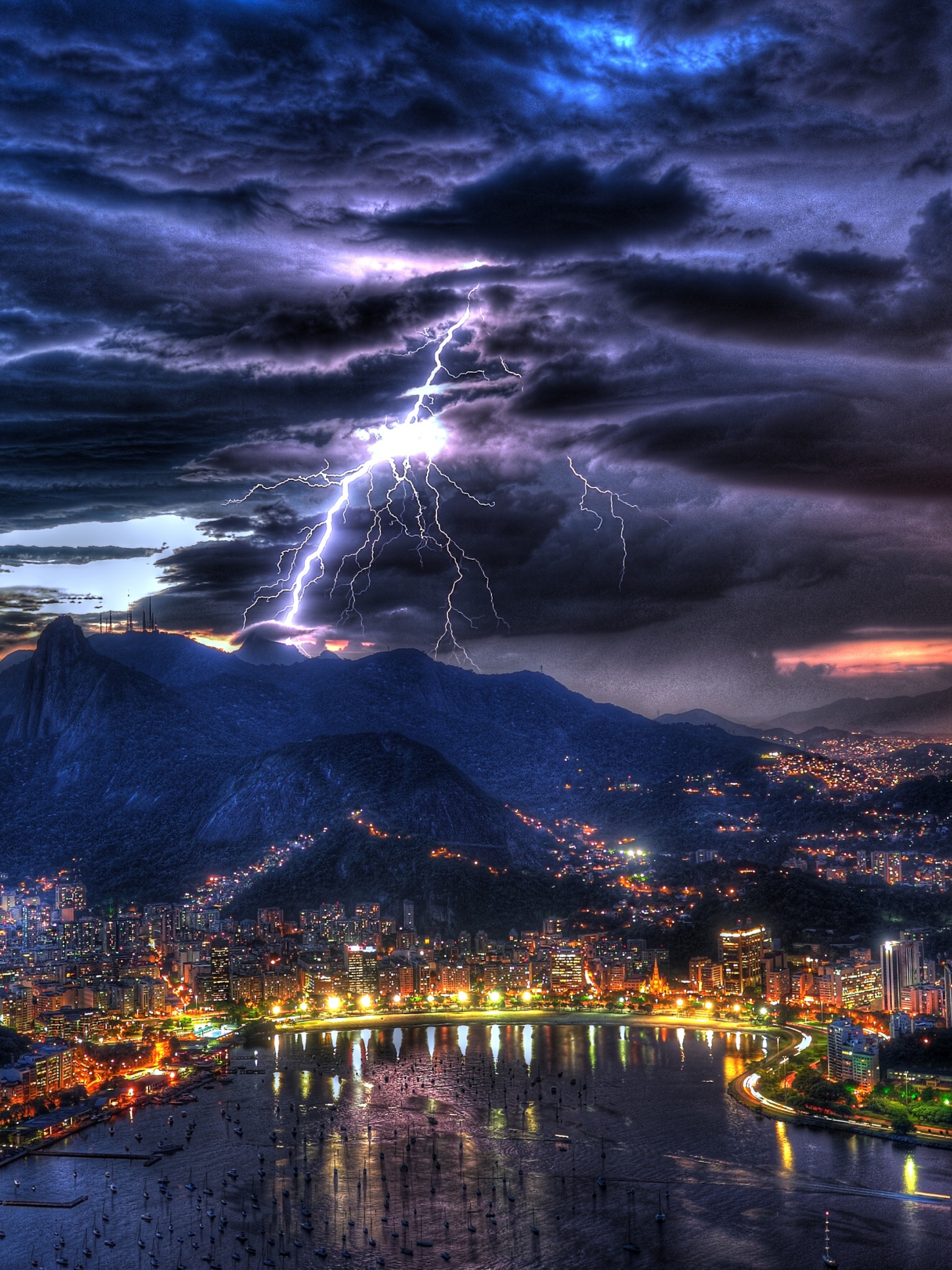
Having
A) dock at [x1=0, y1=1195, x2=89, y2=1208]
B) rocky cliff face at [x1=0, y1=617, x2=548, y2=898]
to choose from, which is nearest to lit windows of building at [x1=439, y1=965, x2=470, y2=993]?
rocky cliff face at [x1=0, y1=617, x2=548, y2=898]

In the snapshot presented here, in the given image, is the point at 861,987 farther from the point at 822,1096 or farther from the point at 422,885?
the point at 422,885

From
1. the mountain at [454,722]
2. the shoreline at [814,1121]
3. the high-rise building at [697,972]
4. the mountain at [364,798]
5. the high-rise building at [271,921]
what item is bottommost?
the shoreline at [814,1121]

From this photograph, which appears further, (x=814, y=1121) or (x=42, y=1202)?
(x=814, y=1121)

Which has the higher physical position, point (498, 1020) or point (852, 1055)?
point (852, 1055)

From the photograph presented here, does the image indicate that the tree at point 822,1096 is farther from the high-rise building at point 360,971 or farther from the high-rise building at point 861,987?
the high-rise building at point 360,971

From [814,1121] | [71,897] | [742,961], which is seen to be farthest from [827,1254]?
[71,897]

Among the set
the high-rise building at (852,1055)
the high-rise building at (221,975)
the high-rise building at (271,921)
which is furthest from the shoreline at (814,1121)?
the high-rise building at (271,921)

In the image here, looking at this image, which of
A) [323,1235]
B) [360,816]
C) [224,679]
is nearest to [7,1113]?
[323,1235]

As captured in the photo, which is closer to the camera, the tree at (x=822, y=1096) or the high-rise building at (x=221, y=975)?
the tree at (x=822, y=1096)
